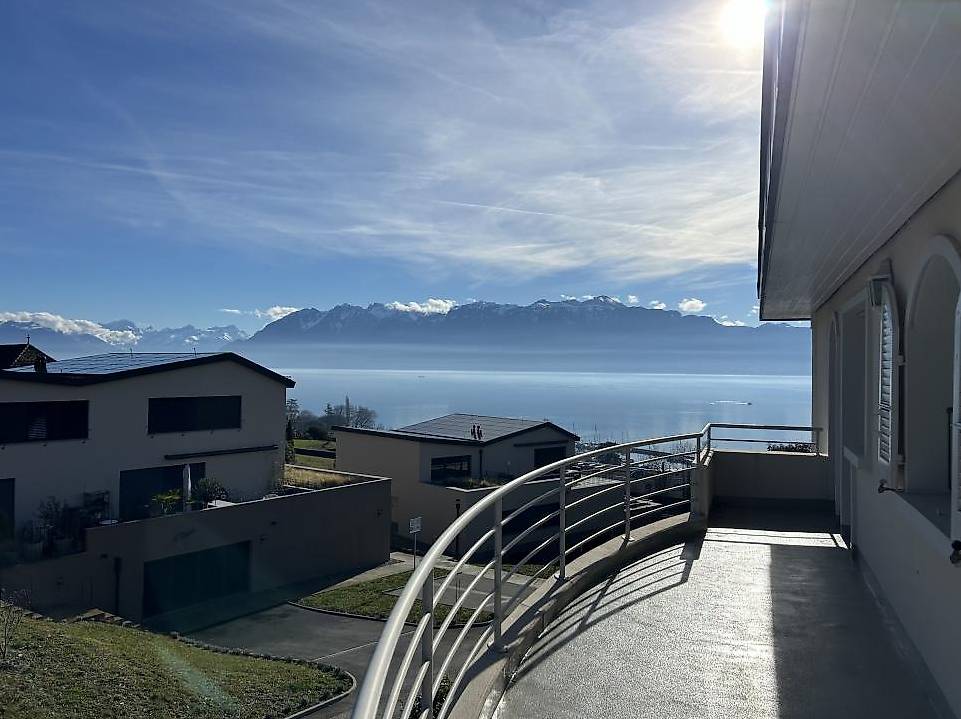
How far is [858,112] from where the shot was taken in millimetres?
2734

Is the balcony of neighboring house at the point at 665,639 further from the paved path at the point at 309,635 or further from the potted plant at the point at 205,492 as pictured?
the potted plant at the point at 205,492

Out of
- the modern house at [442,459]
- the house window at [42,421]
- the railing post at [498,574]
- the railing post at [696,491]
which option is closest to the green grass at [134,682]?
the house window at [42,421]

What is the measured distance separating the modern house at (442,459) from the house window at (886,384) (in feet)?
76.4

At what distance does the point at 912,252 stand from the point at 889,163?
1.13 meters

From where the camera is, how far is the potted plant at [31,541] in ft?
55.7

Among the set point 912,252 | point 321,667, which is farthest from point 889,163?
point 321,667

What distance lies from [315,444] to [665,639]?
45201 millimetres

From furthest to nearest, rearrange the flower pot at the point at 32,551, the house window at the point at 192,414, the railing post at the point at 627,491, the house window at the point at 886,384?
the house window at the point at 192,414 → the flower pot at the point at 32,551 → the railing post at the point at 627,491 → the house window at the point at 886,384

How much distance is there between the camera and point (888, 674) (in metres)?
3.53

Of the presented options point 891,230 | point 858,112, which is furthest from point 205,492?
point 858,112

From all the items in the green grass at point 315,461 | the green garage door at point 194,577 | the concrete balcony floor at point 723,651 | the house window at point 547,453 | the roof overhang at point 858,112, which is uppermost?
the roof overhang at point 858,112

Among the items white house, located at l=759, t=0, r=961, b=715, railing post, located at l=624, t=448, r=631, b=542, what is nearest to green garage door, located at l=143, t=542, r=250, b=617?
railing post, located at l=624, t=448, r=631, b=542

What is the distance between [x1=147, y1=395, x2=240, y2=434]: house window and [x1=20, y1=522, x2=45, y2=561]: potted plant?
13.6ft

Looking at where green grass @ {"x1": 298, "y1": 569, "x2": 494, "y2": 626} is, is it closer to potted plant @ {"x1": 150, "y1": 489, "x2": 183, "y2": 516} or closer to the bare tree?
potted plant @ {"x1": 150, "y1": 489, "x2": 183, "y2": 516}
